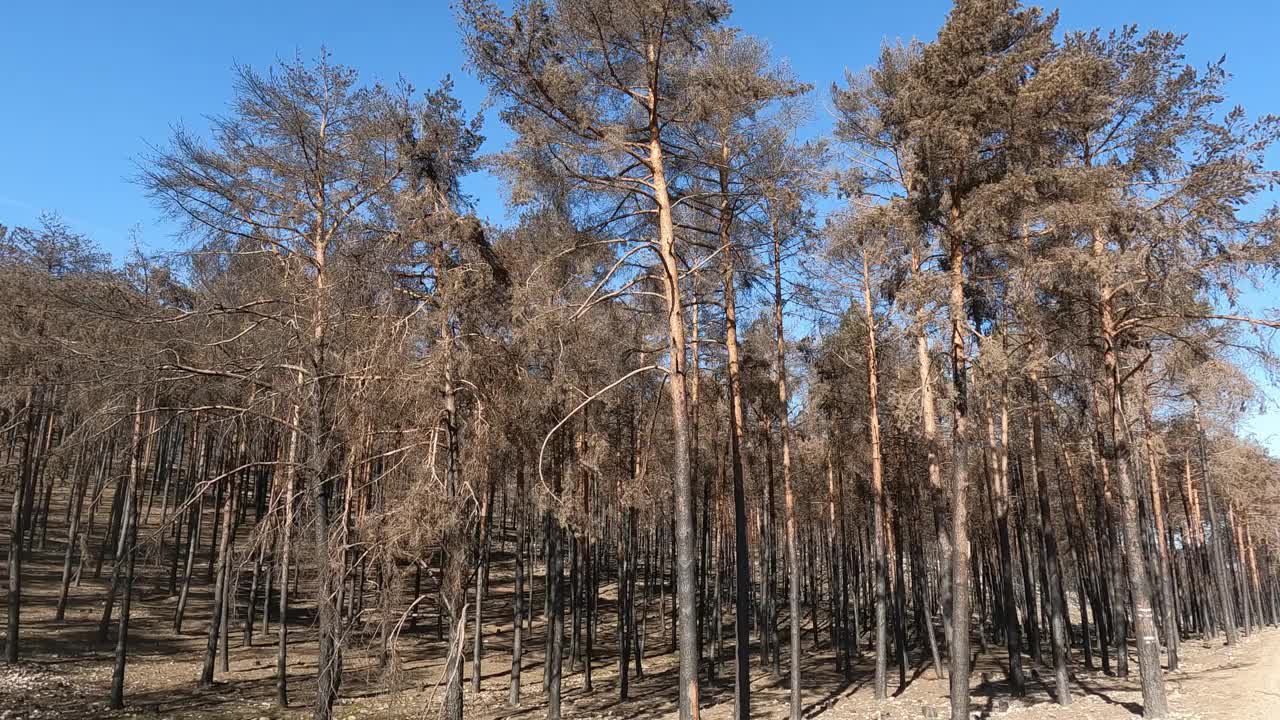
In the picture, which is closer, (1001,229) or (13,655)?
(1001,229)

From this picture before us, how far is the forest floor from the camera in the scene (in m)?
13.7

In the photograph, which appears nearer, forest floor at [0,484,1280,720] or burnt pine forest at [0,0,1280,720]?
burnt pine forest at [0,0,1280,720]

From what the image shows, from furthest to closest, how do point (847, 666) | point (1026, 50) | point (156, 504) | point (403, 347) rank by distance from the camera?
point (156, 504), point (847, 666), point (1026, 50), point (403, 347)

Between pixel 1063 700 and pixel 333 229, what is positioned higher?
pixel 333 229

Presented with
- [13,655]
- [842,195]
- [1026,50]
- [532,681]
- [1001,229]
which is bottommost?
[532,681]

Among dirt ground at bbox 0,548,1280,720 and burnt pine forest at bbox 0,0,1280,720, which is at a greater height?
burnt pine forest at bbox 0,0,1280,720

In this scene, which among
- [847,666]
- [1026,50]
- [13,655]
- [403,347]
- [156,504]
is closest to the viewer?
[403,347]

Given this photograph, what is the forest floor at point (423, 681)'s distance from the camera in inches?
541

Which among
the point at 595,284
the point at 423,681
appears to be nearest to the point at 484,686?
the point at 423,681

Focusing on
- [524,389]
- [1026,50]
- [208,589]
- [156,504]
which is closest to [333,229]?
[524,389]

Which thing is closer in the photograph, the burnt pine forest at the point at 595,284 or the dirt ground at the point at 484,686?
the burnt pine forest at the point at 595,284

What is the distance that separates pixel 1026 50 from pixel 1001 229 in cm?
275

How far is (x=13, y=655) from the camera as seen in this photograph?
16.2m

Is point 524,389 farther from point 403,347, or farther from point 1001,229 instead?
point 1001,229
